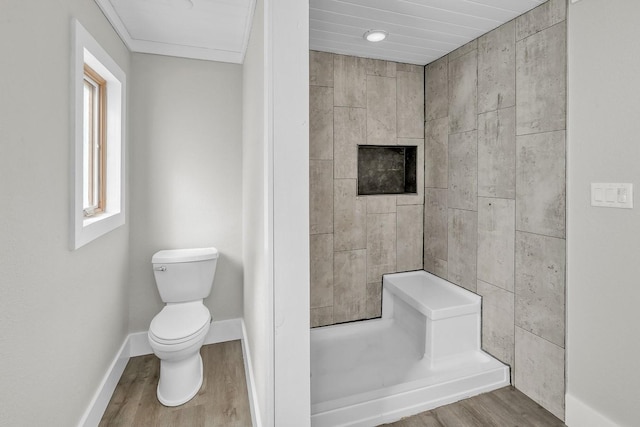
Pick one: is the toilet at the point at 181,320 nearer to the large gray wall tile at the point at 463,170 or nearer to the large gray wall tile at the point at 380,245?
the large gray wall tile at the point at 380,245

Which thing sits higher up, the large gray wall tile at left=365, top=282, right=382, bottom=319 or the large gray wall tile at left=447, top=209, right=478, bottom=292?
the large gray wall tile at left=447, top=209, right=478, bottom=292

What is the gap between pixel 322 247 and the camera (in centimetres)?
271

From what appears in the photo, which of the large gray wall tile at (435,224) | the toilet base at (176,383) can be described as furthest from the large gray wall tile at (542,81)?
the toilet base at (176,383)

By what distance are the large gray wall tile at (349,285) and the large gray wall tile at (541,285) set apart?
46.2 inches

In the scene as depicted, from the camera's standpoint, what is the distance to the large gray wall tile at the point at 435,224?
2764 mm

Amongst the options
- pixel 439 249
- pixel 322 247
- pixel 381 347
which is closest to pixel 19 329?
pixel 322 247

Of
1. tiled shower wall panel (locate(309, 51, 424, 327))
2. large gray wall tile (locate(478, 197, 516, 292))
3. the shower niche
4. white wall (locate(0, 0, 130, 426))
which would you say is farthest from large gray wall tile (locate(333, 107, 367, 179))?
white wall (locate(0, 0, 130, 426))

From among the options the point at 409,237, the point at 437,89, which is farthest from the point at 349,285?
the point at 437,89

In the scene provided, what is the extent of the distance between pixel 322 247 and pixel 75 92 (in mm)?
1871

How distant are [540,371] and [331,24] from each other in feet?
8.47

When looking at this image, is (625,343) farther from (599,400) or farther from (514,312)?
(514,312)

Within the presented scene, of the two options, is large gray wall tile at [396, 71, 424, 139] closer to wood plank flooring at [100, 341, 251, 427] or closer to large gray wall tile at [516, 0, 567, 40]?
large gray wall tile at [516, 0, 567, 40]

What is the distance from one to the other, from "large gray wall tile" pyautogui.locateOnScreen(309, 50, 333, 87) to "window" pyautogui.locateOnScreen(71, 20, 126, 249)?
1372 mm

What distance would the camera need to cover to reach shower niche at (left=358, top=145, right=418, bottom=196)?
9.54 ft
